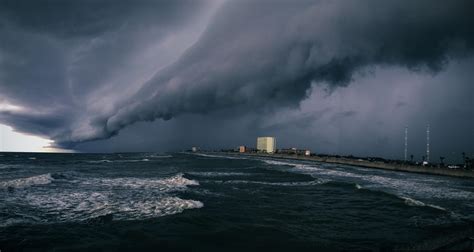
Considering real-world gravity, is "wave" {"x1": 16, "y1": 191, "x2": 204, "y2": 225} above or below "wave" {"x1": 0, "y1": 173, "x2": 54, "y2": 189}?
above

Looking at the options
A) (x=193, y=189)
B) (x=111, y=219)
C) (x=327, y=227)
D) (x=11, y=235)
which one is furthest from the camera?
(x=193, y=189)

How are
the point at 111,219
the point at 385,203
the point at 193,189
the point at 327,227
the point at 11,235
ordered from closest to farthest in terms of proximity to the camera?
the point at 11,235
the point at 327,227
the point at 111,219
the point at 385,203
the point at 193,189

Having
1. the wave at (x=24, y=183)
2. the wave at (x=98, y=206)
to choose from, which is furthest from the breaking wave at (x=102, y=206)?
the wave at (x=24, y=183)

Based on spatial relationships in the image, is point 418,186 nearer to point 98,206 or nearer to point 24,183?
point 98,206

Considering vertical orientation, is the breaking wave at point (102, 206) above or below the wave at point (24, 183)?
above

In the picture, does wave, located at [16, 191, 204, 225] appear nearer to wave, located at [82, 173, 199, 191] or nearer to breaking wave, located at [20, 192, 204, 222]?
breaking wave, located at [20, 192, 204, 222]

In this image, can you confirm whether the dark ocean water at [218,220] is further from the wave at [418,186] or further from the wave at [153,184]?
the wave at [153,184]

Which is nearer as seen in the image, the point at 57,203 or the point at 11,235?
the point at 11,235

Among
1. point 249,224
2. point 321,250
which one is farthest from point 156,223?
point 321,250

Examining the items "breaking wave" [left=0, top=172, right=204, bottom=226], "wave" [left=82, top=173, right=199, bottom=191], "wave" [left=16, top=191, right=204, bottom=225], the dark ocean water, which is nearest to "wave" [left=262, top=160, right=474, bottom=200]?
the dark ocean water

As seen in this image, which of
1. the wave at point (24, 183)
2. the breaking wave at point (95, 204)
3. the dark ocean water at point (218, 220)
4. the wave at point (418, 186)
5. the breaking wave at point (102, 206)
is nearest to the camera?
the dark ocean water at point (218, 220)

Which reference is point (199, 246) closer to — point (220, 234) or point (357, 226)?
point (220, 234)
